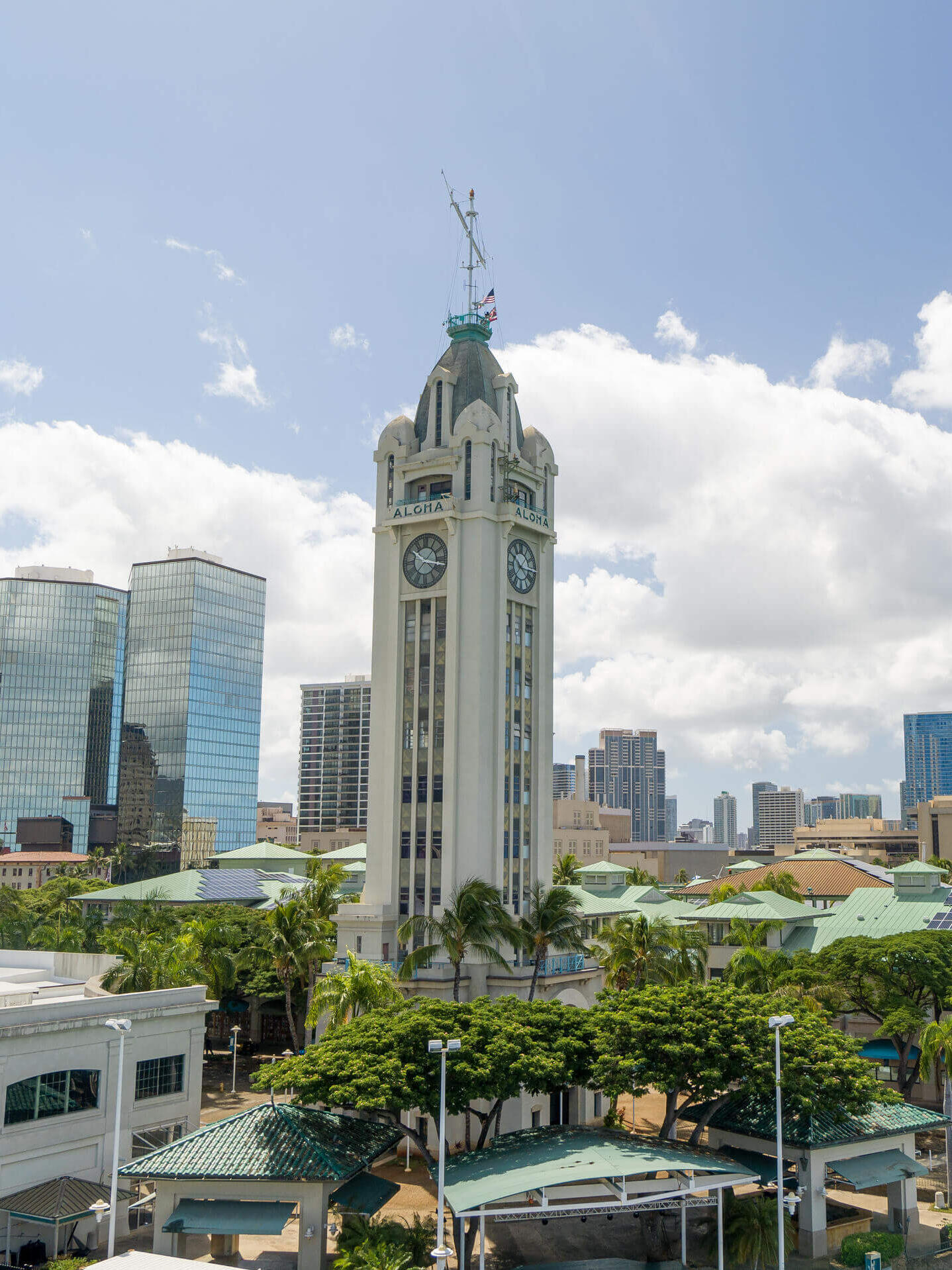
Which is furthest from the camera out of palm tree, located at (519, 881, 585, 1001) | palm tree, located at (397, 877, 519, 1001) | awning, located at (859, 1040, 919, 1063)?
awning, located at (859, 1040, 919, 1063)

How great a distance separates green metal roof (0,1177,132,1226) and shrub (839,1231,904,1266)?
2739cm

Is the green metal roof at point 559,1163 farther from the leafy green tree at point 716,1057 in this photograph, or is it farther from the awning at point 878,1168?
the awning at point 878,1168

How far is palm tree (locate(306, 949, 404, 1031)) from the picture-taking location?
50.8 meters

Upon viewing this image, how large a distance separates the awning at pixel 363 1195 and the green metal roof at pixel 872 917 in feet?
139

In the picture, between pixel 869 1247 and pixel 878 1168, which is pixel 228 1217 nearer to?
pixel 869 1247

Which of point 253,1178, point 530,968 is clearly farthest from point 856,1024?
point 253,1178

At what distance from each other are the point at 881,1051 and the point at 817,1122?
2947 centimetres

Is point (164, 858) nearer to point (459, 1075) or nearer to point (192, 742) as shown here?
point (192, 742)

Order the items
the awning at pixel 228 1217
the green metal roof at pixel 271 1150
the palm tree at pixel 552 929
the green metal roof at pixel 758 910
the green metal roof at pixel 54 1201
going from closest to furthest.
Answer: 1. the awning at pixel 228 1217
2. the green metal roof at pixel 271 1150
3. the green metal roof at pixel 54 1201
4. the palm tree at pixel 552 929
5. the green metal roof at pixel 758 910

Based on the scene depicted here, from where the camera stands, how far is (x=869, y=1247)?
136 ft

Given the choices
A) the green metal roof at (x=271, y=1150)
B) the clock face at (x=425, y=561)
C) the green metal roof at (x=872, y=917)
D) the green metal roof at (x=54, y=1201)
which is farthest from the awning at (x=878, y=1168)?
the clock face at (x=425, y=561)

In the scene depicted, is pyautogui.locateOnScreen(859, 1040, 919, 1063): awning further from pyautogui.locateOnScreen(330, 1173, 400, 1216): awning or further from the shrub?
pyautogui.locateOnScreen(330, 1173, 400, 1216): awning

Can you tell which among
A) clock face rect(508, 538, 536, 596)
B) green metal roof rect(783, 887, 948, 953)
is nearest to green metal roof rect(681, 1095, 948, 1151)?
green metal roof rect(783, 887, 948, 953)

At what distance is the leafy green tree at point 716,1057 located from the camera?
42.2 metres
